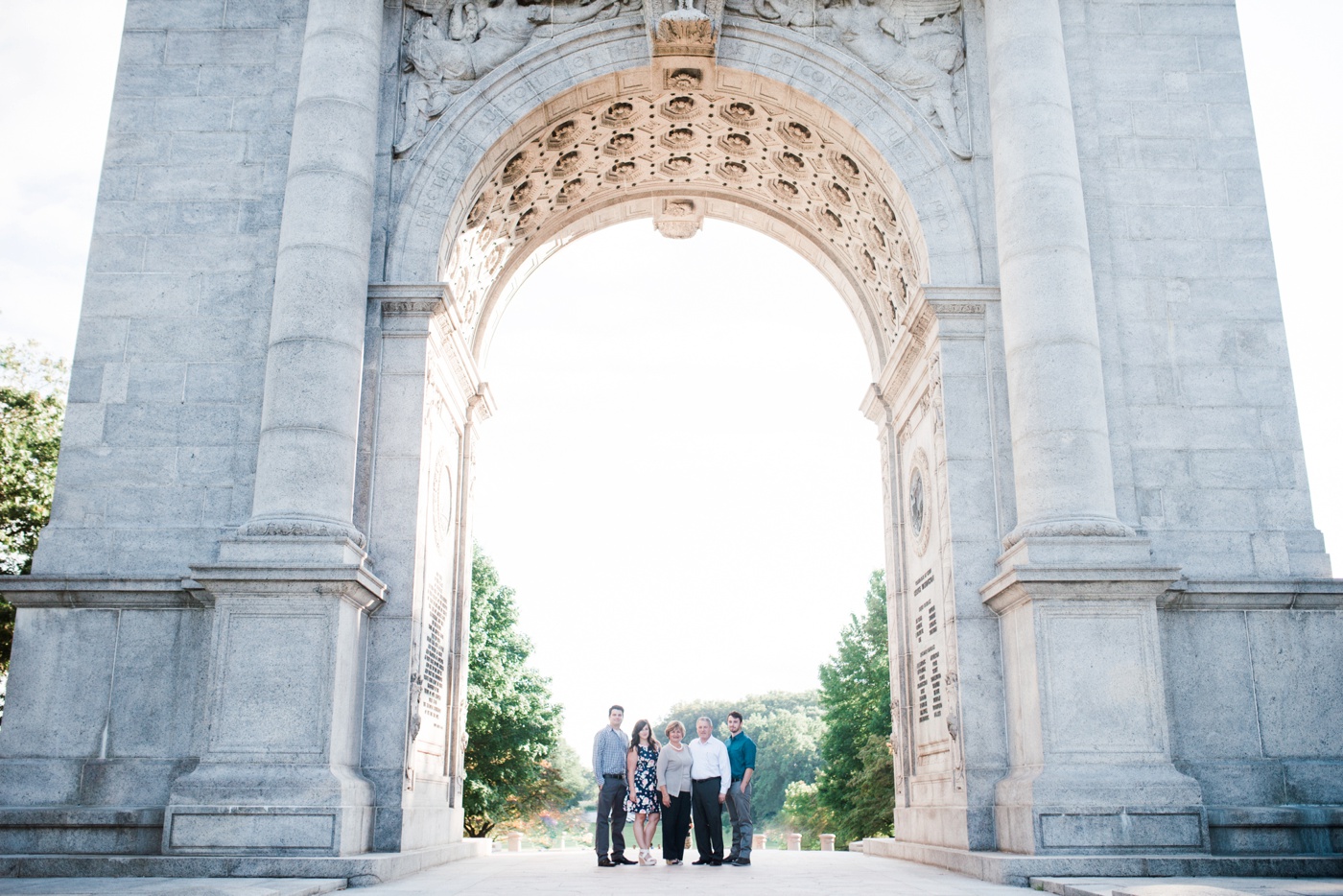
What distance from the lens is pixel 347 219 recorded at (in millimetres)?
16422

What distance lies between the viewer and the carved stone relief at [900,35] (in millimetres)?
18703

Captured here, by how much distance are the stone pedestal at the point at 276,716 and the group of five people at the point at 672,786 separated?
3.79 m

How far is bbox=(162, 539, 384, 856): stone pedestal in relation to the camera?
13.3 metres

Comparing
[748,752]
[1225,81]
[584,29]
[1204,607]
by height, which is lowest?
[748,752]

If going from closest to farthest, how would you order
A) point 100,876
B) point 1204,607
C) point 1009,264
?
point 100,876, point 1204,607, point 1009,264

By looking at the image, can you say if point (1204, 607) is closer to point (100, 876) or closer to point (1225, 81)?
point (1225, 81)

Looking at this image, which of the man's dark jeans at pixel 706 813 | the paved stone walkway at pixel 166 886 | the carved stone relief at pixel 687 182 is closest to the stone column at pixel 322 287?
the carved stone relief at pixel 687 182

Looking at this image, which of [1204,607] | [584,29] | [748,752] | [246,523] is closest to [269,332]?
[246,523]

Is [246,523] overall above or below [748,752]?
above

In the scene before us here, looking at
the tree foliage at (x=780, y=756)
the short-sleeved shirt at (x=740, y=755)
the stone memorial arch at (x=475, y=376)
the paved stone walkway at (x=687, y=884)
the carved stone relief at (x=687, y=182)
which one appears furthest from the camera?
the tree foliage at (x=780, y=756)

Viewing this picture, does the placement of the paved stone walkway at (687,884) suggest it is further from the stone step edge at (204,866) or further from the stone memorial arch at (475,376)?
the stone memorial arch at (475,376)

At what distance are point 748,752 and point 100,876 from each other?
8.52m

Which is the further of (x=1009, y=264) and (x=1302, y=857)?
(x=1009, y=264)

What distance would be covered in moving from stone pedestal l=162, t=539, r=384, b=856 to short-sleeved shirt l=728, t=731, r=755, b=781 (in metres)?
5.24
